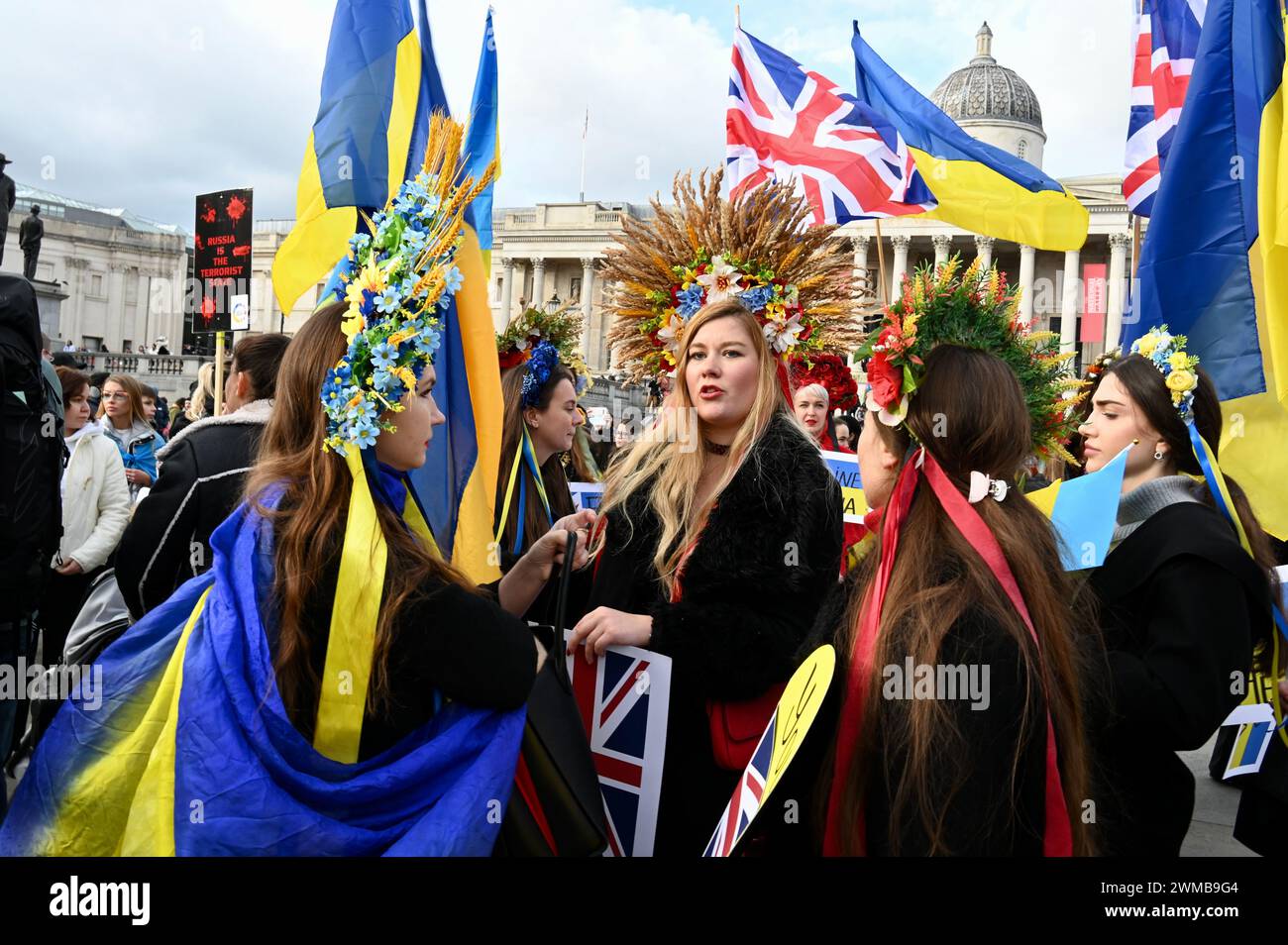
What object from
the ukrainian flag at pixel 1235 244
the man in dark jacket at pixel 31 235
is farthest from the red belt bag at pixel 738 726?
the man in dark jacket at pixel 31 235

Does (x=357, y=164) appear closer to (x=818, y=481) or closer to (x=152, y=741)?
(x=818, y=481)

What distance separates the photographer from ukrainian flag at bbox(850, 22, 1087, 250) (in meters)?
7.61

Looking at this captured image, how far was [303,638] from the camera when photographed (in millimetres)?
1898

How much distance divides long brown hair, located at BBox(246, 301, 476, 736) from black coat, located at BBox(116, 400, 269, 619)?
1140 millimetres

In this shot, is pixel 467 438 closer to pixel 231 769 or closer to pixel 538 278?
pixel 231 769

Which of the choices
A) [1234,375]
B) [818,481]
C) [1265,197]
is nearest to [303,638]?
[818,481]

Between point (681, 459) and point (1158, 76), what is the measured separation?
4025mm

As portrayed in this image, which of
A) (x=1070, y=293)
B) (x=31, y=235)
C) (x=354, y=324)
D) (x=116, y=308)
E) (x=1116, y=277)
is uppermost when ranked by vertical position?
(x=1116, y=277)

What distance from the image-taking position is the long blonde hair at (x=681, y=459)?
9.40ft

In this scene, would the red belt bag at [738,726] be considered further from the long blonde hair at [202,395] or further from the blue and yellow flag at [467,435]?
the long blonde hair at [202,395]

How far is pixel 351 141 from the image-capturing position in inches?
172

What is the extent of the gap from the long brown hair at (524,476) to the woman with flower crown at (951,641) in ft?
8.78

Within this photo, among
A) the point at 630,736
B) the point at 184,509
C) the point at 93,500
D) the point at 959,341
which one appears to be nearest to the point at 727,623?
the point at 630,736

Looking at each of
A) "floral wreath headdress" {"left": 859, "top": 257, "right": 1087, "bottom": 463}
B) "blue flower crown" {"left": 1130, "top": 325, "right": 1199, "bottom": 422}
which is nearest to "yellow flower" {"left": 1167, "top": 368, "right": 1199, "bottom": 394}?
"blue flower crown" {"left": 1130, "top": 325, "right": 1199, "bottom": 422}
